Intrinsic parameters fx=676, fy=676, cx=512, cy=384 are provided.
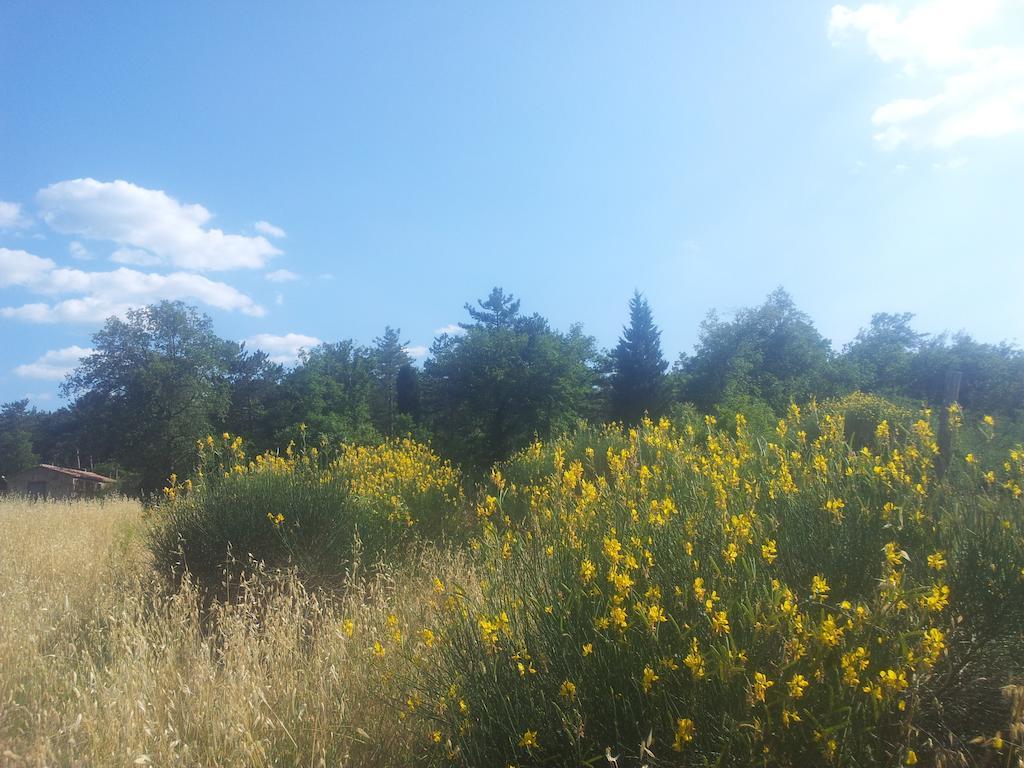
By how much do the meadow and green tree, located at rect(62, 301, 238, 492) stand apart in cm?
3014

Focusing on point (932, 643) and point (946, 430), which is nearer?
point (932, 643)

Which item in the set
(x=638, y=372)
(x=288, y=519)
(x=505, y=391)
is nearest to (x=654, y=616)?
(x=288, y=519)

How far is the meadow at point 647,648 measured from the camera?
225 centimetres

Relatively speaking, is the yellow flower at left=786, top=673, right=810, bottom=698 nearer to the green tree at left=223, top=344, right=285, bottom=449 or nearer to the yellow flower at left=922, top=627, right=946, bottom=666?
the yellow flower at left=922, top=627, right=946, bottom=666

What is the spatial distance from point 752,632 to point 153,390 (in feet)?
116

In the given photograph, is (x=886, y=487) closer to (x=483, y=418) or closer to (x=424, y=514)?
→ (x=424, y=514)

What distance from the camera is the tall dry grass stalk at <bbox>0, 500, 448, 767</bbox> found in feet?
10.2

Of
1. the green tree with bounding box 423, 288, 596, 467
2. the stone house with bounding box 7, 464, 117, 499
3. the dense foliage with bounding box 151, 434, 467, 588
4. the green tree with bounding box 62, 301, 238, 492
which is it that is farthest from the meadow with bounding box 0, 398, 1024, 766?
the stone house with bounding box 7, 464, 117, 499

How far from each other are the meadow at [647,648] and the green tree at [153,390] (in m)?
30.1

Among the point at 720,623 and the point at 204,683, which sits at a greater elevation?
the point at 720,623

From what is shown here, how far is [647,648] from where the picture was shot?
2.48m

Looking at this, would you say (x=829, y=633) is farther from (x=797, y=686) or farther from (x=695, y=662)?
(x=695, y=662)

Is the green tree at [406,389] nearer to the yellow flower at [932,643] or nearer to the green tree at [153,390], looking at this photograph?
the green tree at [153,390]

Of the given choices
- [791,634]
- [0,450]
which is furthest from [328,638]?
[0,450]
